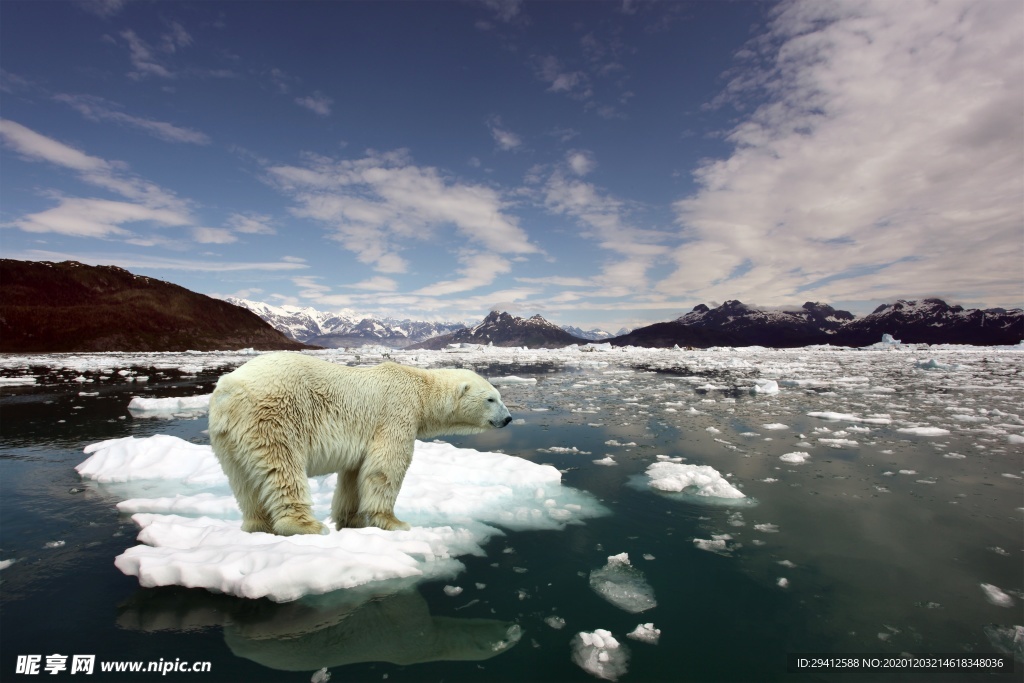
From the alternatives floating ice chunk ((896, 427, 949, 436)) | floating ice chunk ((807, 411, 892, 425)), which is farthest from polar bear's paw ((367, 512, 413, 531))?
floating ice chunk ((807, 411, 892, 425))

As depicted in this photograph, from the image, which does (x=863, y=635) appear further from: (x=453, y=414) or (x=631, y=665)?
(x=453, y=414)

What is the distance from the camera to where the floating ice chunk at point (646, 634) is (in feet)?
12.2

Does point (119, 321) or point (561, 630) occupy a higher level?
point (119, 321)

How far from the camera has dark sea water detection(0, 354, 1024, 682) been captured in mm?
3373

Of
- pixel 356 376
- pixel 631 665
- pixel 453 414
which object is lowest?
pixel 631 665

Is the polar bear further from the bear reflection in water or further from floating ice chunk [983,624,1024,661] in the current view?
floating ice chunk [983,624,1024,661]

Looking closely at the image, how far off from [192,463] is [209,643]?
20.2 feet

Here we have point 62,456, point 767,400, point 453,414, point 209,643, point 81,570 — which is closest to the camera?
point 209,643

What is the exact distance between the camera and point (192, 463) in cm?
823

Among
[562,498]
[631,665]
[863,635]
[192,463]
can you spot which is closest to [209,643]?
[631,665]

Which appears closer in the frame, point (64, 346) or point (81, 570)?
point (81, 570)

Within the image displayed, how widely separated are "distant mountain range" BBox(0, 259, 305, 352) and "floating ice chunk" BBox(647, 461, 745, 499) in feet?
418

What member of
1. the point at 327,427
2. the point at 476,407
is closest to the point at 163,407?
the point at 327,427

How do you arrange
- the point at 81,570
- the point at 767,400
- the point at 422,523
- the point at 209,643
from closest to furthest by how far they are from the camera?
the point at 209,643 < the point at 81,570 < the point at 422,523 < the point at 767,400
